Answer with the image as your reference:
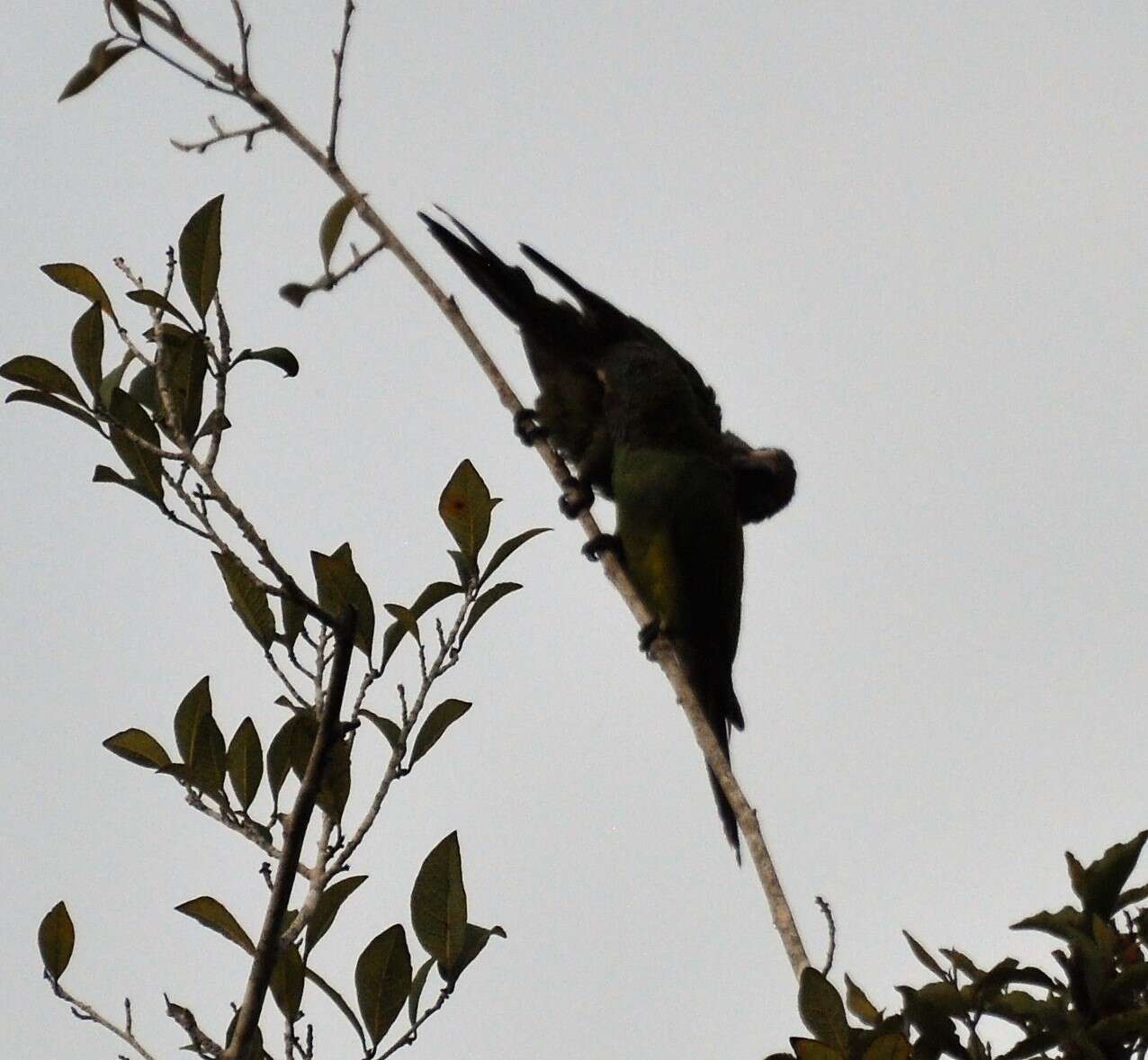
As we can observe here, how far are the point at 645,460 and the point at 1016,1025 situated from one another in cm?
313

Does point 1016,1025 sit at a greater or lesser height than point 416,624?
lesser

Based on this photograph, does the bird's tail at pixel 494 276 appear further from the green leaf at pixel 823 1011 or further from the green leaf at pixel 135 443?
the green leaf at pixel 823 1011

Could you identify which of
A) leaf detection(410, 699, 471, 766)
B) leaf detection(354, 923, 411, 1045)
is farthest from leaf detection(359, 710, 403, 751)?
leaf detection(354, 923, 411, 1045)

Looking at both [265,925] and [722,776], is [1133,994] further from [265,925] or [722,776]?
[265,925]

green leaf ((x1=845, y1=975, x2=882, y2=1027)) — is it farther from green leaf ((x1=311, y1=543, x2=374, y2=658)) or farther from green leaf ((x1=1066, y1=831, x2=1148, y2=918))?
green leaf ((x1=311, y1=543, x2=374, y2=658))

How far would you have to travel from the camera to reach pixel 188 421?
3.15m

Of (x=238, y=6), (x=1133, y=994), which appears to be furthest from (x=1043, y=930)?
(x=238, y=6)

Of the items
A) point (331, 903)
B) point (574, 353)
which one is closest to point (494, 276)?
point (574, 353)

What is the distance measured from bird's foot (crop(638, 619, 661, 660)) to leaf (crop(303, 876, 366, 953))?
1.35 metres

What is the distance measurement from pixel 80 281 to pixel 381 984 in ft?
5.53

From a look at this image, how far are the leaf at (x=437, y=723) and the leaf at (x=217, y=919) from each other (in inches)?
18.1

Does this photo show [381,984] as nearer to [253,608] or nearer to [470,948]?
[470,948]

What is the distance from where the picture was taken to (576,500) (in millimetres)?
5387

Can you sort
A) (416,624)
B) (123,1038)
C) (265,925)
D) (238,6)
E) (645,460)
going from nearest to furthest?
(265,925) → (123,1038) → (416,624) → (238,6) → (645,460)
